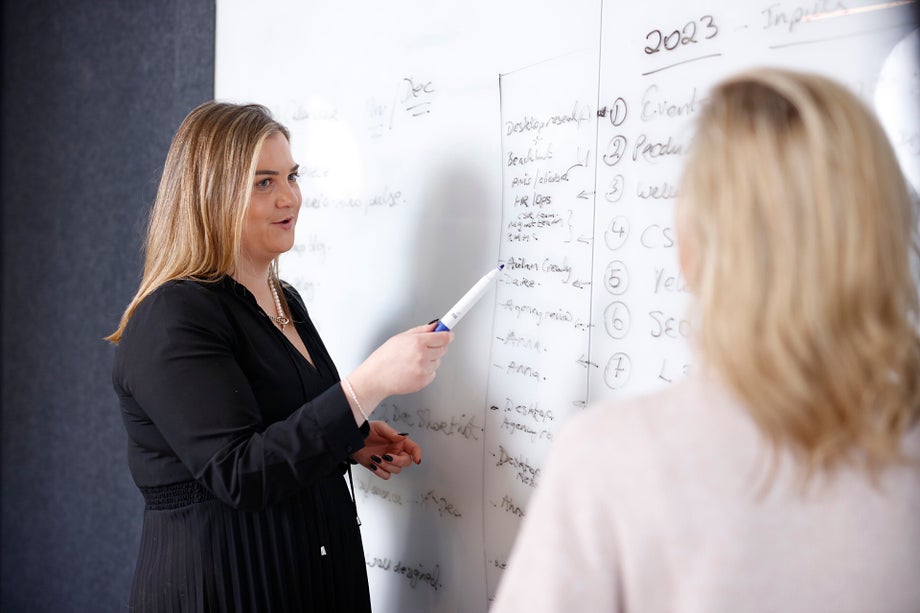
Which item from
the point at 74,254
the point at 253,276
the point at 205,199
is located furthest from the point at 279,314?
the point at 74,254

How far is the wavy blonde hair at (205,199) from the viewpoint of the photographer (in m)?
1.29

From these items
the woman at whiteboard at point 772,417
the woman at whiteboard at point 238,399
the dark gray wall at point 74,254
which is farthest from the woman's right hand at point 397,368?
the dark gray wall at point 74,254

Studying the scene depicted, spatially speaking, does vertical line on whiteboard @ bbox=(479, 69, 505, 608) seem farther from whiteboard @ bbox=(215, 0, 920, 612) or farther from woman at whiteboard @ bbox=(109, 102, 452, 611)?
woman at whiteboard @ bbox=(109, 102, 452, 611)

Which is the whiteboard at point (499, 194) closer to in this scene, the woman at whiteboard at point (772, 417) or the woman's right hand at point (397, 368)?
the woman's right hand at point (397, 368)

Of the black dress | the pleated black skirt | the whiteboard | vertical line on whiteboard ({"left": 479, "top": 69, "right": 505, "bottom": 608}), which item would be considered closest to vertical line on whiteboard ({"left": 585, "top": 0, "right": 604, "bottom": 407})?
the whiteboard

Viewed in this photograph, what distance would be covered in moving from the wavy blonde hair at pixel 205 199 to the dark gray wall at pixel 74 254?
782mm

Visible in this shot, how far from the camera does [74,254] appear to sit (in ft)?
7.84

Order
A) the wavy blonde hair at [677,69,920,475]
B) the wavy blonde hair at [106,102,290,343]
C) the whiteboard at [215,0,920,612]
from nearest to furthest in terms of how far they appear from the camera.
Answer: the wavy blonde hair at [677,69,920,475], the whiteboard at [215,0,920,612], the wavy blonde hair at [106,102,290,343]

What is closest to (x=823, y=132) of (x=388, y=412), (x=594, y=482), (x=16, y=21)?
(x=594, y=482)

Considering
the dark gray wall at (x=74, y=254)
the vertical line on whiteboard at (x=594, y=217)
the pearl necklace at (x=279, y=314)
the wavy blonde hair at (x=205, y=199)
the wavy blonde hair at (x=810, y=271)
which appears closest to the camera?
the wavy blonde hair at (x=810, y=271)

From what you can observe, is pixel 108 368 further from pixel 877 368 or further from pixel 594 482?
pixel 877 368

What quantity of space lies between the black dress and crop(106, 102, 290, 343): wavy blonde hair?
0.06 meters

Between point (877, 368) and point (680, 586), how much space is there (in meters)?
0.23

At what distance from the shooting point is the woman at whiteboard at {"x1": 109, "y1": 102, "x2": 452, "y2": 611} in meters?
1.11
